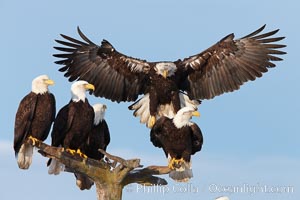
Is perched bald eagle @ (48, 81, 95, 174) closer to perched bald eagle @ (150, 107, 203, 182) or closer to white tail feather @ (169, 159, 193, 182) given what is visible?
perched bald eagle @ (150, 107, 203, 182)

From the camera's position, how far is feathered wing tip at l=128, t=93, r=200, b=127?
15.0m

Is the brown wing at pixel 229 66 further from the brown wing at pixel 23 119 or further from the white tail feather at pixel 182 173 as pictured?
the brown wing at pixel 23 119

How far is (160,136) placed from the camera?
1309cm

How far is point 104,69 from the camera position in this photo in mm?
15594

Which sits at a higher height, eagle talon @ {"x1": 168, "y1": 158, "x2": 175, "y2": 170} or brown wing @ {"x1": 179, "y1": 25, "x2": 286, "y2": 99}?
brown wing @ {"x1": 179, "y1": 25, "x2": 286, "y2": 99}

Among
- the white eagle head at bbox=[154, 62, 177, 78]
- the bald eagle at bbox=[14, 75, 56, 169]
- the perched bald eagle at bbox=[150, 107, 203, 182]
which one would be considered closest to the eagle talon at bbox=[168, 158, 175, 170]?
the perched bald eagle at bbox=[150, 107, 203, 182]

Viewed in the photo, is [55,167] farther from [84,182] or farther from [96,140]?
[96,140]

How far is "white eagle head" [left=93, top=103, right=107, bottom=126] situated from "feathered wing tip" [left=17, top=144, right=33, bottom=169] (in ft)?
4.24

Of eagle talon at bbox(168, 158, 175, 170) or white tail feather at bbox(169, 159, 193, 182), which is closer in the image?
eagle talon at bbox(168, 158, 175, 170)

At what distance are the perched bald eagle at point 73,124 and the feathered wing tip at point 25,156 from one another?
1.14ft

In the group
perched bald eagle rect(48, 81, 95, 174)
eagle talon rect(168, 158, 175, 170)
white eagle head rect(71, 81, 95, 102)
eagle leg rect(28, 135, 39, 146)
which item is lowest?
eagle talon rect(168, 158, 175, 170)

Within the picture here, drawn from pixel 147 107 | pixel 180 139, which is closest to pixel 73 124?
pixel 180 139

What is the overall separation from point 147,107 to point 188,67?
0.93 metres

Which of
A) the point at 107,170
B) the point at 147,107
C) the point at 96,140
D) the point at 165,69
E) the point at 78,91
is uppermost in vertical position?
the point at 165,69
